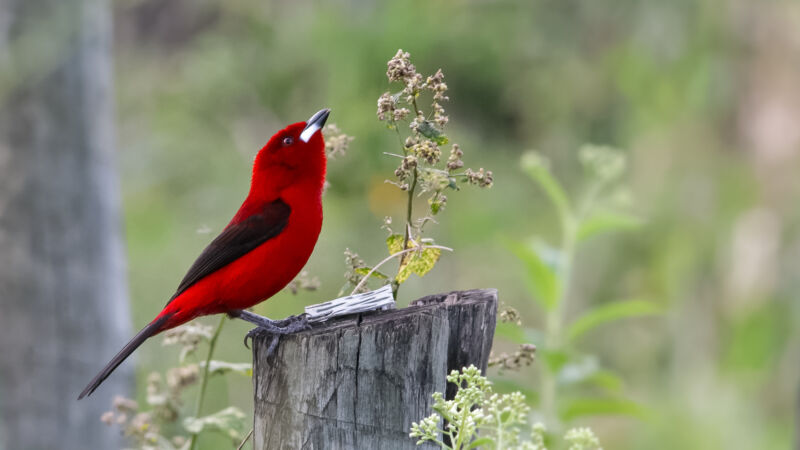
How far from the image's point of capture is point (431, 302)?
1.89 metres

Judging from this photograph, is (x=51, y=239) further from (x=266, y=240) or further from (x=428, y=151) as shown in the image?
(x=428, y=151)

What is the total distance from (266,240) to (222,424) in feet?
1.52

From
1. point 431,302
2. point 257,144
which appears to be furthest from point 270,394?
point 257,144

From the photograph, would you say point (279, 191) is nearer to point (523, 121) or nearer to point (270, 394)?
point (270, 394)

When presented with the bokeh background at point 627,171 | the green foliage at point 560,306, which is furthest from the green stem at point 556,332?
the bokeh background at point 627,171

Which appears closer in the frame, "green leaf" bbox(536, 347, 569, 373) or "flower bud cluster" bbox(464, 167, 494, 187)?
"flower bud cluster" bbox(464, 167, 494, 187)

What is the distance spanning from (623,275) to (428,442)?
570cm

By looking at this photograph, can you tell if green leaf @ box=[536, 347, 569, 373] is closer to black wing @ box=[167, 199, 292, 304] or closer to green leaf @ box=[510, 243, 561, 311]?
green leaf @ box=[510, 243, 561, 311]

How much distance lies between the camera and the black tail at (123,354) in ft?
7.20

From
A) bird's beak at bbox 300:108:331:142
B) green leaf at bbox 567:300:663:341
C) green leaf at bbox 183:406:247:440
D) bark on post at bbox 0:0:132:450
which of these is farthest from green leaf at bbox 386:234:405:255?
bark on post at bbox 0:0:132:450

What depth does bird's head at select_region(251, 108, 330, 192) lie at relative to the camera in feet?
7.93

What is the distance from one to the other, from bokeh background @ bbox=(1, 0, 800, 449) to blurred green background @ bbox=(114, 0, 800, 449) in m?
0.02

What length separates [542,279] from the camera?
9.22 feet

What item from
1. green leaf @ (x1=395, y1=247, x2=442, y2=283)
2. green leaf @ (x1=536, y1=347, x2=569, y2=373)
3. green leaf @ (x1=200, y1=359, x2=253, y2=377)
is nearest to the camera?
green leaf @ (x1=395, y1=247, x2=442, y2=283)
